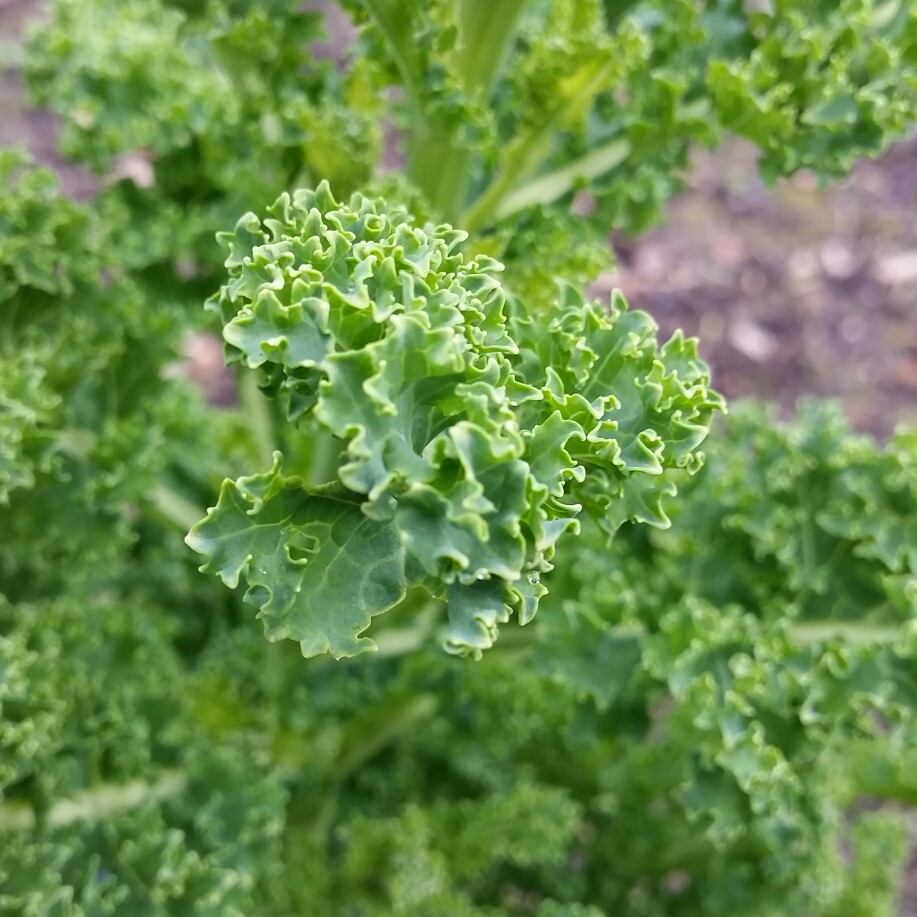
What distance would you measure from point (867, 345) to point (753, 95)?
3.13m

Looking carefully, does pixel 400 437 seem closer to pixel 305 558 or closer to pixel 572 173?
pixel 305 558

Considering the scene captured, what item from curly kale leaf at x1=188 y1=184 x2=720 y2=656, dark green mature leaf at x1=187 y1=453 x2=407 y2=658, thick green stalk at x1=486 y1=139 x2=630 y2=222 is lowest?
thick green stalk at x1=486 y1=139 x2=630 y2=222

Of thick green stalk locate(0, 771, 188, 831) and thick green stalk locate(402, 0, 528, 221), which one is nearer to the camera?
thick green stalk locate(402, 0, 528, 221)

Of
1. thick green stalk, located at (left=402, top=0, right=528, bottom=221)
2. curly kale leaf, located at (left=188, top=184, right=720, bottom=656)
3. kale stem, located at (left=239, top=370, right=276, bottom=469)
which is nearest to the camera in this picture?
curly kale leaf, located at (left=188, top=184, right=720, bottom=656)

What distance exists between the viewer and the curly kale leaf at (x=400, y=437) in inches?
40.2

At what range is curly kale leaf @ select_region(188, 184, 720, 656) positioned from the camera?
1021mm

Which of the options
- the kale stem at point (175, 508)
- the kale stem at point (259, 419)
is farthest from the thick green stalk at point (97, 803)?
the kale stem at point (259, 419)

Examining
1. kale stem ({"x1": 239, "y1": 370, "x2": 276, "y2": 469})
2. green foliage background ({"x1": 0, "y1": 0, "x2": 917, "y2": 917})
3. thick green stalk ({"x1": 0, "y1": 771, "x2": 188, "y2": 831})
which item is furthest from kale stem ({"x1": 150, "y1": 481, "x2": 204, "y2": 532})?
thick green stalk ({"x1": 0, "y1": 771, "x2": 188, "y2": 831})

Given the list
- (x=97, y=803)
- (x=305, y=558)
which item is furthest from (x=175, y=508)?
(x=305, y=558)

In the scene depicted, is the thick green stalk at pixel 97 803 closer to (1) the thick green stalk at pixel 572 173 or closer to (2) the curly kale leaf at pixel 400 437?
(2) the curly kale leaf at pixel 400 437

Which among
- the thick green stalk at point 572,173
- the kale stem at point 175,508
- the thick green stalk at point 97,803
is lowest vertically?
the thick green stalk at point 97,803

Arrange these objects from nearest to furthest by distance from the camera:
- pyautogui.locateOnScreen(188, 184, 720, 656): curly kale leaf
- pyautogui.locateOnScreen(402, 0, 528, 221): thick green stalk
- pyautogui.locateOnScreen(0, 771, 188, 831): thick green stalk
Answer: pyautogui.locateOnScreen(188, 184, 720, 656): curly kale leaf → pyautogui.locateOnScreen(402, 0, 528, 221): thick green stalk → pyautogui.locateOnScreen(0, 771, 188, 831): thick green stalk

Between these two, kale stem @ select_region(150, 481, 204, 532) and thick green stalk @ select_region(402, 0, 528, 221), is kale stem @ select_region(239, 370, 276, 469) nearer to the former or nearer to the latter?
kale stem @ select_region(150, 481, 204, 532)

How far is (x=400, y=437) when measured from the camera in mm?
1052
